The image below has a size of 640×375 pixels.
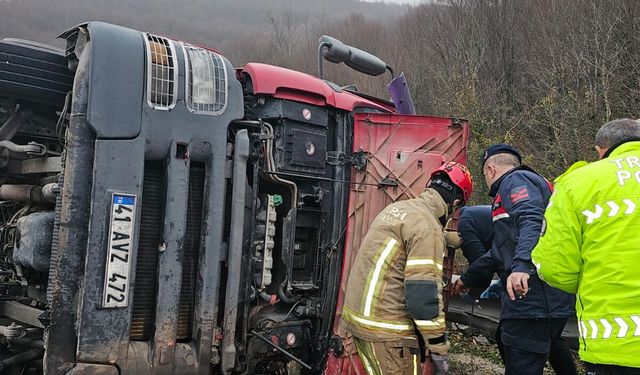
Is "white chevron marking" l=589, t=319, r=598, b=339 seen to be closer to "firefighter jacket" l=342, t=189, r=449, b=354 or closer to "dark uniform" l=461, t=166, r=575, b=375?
"firefighter jacket" l=342, t=189, r=449, b=354

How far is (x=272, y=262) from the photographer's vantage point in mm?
3346

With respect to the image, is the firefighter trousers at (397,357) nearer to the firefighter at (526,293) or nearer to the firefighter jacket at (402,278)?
the firefighter jacket at (402,278)

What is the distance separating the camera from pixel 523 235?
9.53ft

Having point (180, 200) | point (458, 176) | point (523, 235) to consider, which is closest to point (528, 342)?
point (523, 235)

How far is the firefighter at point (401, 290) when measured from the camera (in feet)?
8.59

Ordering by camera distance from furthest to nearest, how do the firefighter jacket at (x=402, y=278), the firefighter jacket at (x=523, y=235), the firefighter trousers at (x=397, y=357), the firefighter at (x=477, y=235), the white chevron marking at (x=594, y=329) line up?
the firefighter at (x=477, y=235)
the firefighter jacket at (x=523, y=235)
the firefighter trousers at (x=397, y=357)
the firefighter jacket at (x=402, y=278)
the white chevron marking at (x=594, y=329)

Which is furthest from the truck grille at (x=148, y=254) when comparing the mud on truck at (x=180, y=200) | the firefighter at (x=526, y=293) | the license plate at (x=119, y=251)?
the firefighter at (x=526, y=293)

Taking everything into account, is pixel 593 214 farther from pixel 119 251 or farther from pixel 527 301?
pixel 119 251

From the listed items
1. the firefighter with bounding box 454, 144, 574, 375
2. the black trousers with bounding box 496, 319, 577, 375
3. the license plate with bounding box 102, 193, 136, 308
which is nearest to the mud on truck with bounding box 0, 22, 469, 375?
the license plate with bounding box 102, 193, 136, 308

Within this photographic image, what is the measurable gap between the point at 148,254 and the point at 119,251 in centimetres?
19

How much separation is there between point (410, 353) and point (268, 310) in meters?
0.99

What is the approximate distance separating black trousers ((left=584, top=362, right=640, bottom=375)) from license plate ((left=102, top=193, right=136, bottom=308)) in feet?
6.60

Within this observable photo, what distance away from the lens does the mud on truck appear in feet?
8.63

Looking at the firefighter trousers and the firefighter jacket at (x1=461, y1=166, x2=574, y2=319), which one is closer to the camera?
the firefighter trousers
